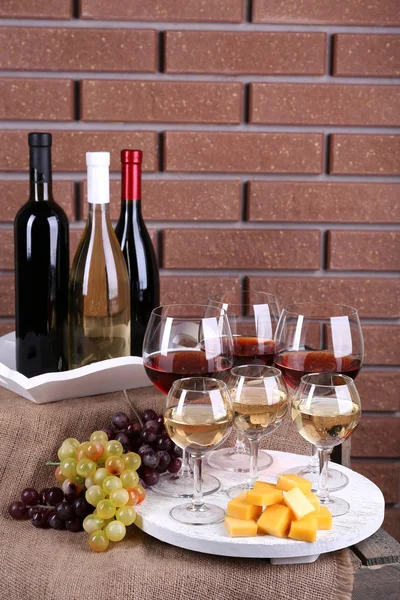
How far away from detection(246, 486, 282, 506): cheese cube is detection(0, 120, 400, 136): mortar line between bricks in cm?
97

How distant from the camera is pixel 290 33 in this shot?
5.43 ft

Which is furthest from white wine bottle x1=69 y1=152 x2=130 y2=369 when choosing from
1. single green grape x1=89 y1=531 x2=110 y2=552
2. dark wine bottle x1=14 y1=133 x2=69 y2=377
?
single green grape x1=89 y1=531 x2=110 y2=552

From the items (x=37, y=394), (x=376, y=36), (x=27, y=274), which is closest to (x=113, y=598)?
(x=37, y=394)

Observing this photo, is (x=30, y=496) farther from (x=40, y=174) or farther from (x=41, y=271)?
(x=40, y=174)

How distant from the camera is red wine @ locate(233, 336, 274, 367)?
1168 mm

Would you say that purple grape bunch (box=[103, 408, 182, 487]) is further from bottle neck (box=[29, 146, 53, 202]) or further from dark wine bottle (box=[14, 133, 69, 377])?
bottle neck (box=[29, 146, 53, 202])

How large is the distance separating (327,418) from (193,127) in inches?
36.6

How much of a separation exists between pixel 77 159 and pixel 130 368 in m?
0.68

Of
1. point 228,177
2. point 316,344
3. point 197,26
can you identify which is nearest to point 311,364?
point 316,344

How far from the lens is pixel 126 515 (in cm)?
93

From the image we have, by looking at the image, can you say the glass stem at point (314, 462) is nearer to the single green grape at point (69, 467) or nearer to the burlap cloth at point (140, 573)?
the burlap cloth at point (140, 573)

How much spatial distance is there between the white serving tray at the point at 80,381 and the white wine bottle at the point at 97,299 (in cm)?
6

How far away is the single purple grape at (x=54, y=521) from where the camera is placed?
982mm

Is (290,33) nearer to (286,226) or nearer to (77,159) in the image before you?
A: (286,226)
